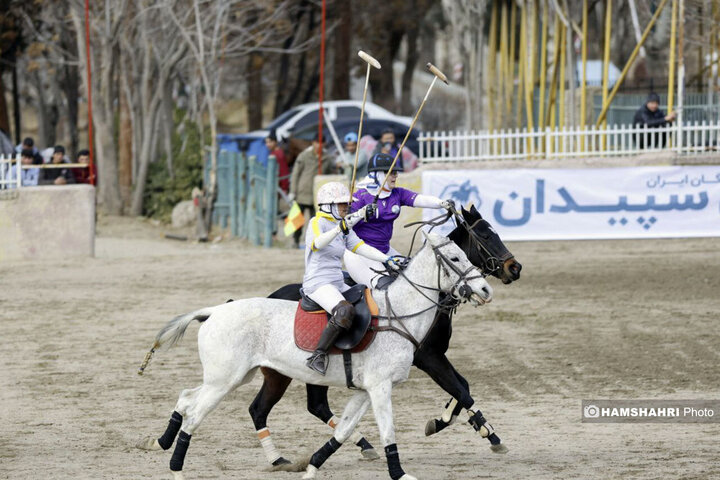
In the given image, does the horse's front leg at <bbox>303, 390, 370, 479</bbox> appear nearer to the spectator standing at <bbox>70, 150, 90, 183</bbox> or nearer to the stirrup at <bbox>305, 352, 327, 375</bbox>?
the stirrup at <bbox>305, 352, 327, 375</bbox>

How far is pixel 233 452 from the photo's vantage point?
9562mm

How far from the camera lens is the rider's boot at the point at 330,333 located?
8453mm

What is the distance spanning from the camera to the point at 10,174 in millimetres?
21172

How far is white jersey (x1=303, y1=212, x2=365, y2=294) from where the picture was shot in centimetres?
881

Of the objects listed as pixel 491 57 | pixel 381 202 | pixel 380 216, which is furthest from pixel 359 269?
pixel 491 57

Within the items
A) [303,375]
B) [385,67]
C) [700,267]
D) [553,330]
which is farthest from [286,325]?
[385,67]

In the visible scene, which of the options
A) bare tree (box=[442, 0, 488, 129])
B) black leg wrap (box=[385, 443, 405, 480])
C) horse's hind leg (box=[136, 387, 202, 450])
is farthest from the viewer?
bare tree (box=[442, 0, 488, 129])

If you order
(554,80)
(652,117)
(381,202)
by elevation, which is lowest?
(381,202)

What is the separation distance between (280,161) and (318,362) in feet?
55.9

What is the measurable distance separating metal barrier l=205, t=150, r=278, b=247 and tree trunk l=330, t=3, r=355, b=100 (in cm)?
1303

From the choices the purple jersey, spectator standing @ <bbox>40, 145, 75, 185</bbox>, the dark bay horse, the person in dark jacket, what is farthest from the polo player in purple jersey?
spectator standing @ <bbox>40, 145, 75, 185</bbox>

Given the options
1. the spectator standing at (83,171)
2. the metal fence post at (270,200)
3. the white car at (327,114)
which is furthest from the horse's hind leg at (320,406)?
the white car at (327,114)

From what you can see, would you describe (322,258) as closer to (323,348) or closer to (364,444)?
(323,348)

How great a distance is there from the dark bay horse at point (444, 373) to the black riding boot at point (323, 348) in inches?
31.8
